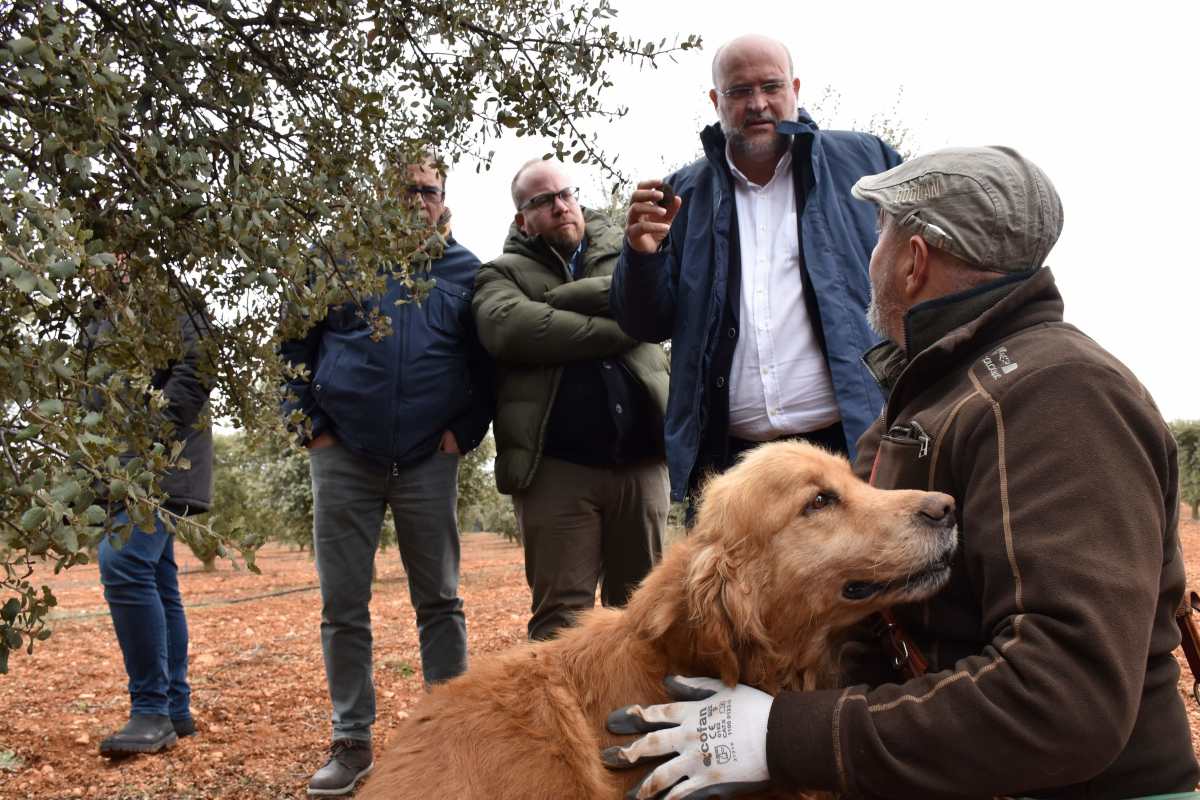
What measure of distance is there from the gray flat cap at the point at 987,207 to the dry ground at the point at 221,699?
16.2 ft

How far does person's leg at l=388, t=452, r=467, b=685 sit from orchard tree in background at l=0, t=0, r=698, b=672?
141 cm

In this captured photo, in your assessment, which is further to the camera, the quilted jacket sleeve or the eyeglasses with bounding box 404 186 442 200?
the eyeglasses with bounding box 404 186 442 200

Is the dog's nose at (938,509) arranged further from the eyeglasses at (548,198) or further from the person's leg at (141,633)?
the person's leg at (141,633)

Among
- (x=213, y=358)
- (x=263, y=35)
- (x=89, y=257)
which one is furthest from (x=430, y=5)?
(x=89, y=257)

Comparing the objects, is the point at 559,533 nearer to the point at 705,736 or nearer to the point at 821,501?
the point at 821,501

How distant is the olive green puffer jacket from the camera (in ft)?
17.0

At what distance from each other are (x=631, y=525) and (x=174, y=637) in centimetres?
353

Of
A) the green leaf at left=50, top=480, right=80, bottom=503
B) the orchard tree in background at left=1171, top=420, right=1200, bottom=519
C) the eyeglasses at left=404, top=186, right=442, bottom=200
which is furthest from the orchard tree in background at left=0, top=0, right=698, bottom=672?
the orchard tree in background at left=1171, top=420, right=1200, bottom=519

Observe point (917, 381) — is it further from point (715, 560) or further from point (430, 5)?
point (430, 5)

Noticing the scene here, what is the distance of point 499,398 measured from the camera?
545 cm

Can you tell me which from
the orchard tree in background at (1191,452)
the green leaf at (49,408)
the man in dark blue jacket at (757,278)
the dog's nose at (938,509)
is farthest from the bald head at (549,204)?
the orchard tree in background at (1191,452)

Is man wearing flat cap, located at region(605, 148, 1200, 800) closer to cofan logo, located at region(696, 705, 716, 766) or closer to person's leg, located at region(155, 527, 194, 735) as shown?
cofan logo, located at region(696, 705, 716, 766)

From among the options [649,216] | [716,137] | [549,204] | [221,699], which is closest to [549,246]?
[549,204]

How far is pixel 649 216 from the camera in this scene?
429 cm
